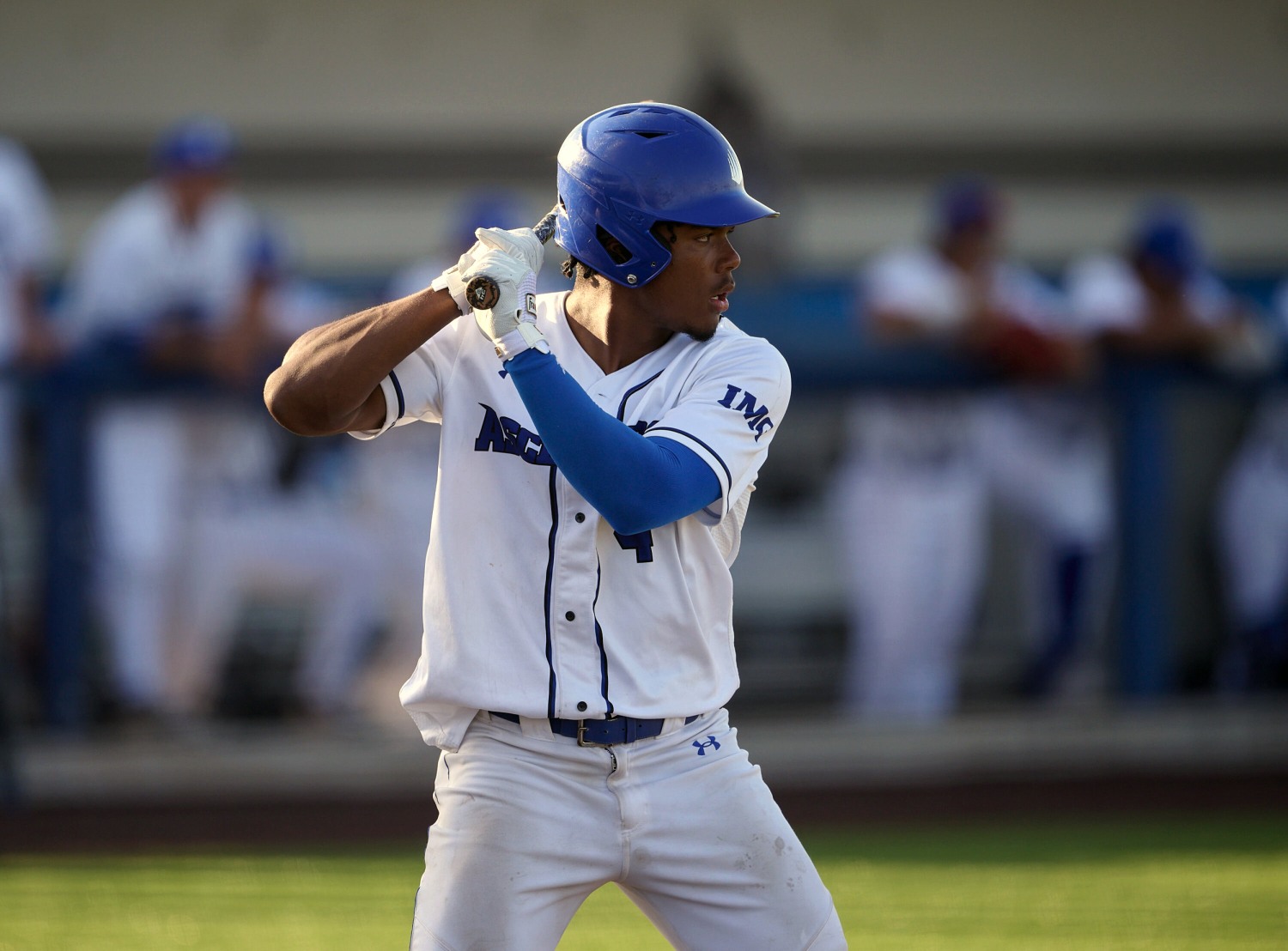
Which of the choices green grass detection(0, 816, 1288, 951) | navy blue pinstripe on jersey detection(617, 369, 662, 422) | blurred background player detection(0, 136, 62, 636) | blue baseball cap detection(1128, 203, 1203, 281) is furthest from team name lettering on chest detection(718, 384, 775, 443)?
blue baseball cap detection(1128, 203, 1203, 281)

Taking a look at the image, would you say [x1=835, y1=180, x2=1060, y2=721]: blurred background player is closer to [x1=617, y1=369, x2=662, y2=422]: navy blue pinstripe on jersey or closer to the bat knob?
[x1=617, y1=369, x2=662, y2=422]: navy blue pinstripe on jersey

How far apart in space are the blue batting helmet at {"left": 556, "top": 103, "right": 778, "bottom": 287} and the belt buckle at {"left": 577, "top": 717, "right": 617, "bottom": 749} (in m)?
0.65

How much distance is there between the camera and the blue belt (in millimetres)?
2332

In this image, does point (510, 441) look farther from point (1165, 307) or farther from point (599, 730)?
point (1165, 307)

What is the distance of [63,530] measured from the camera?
589 centimetres

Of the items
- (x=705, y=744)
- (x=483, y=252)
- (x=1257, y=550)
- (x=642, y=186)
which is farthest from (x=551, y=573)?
(x=1257, y=550)

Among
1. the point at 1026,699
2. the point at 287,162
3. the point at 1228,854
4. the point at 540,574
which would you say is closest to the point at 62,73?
the point at 287,162

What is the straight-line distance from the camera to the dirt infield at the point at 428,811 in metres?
5.39

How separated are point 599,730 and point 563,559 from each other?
252 mm

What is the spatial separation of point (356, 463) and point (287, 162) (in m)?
6.72

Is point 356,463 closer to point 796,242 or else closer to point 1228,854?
point 1228,854

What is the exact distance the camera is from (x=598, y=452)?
219 cm

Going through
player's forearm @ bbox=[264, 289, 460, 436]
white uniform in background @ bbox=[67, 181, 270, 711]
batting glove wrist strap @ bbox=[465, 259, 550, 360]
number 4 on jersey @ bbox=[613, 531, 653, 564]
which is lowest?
white uniform in background @ bbox=[67, 181, 270, 711]

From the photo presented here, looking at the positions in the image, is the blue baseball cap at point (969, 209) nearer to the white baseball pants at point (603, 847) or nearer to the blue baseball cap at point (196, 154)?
the blue baseball cap at point (196, 154)
